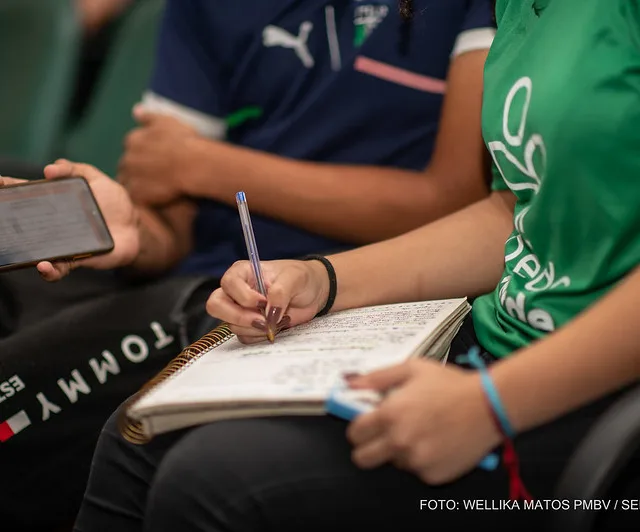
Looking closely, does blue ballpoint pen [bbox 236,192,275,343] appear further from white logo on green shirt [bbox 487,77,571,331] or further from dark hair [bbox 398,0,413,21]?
dark hair [bbox 398,0,413,21]

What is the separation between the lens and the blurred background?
6.10ft

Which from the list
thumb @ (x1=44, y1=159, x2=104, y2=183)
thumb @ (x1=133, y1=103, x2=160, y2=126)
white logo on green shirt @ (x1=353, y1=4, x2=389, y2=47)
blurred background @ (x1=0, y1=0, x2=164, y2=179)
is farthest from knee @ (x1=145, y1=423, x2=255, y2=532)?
blurred background @ (x1=0, y1=0, x2=164, y2=179)

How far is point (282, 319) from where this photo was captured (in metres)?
0.84

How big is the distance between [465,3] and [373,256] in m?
0.42

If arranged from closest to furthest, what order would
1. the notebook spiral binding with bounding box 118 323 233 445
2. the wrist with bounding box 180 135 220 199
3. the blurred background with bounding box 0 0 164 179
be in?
the notebook spiral binding with bounding box 118 323 233 445
the wrist with bounding box 180 135 220 199
the blurred background with bounding box 0 0 164 179

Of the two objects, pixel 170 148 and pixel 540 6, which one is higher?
pixel 540 6

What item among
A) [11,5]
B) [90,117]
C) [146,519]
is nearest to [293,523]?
[146,519]

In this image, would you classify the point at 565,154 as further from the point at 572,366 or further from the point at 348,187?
the point at 348,187

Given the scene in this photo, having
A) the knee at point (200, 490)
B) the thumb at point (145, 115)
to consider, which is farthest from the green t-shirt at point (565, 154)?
the thumb at point (145, 115)

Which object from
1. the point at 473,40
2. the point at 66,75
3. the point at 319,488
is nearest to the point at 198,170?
the point at 473,40

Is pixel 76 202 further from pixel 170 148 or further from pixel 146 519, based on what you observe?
pixel 146 519

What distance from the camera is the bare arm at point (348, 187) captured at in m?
1.15

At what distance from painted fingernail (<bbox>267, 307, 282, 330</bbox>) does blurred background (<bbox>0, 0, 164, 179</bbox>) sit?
1113mm

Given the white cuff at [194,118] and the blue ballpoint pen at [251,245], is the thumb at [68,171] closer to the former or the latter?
the white cuff at [194,118]
